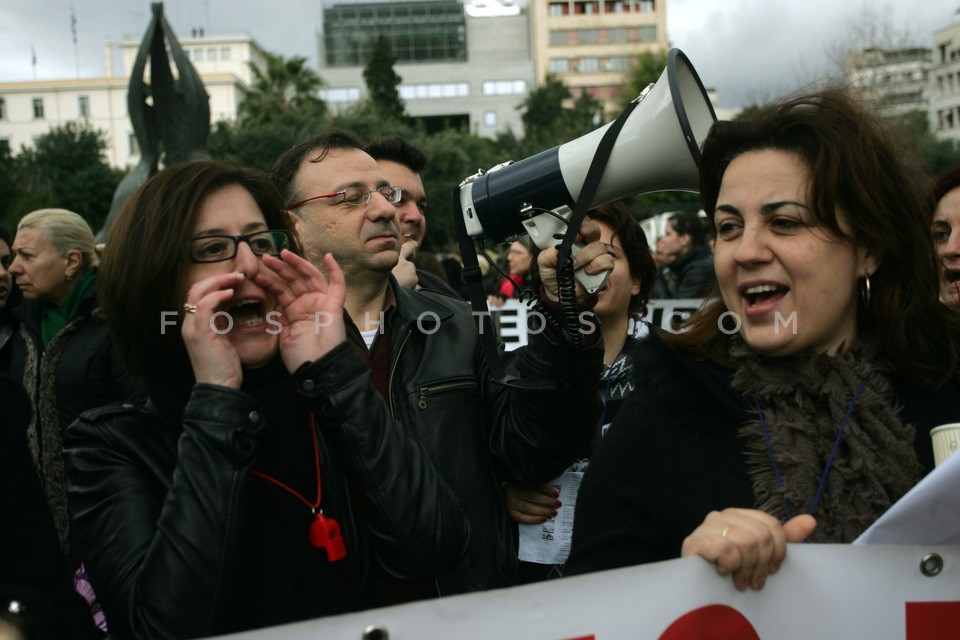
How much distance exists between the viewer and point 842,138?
172 centimetres

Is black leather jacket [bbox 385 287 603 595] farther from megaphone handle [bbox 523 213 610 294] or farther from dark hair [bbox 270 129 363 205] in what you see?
dark hair [bbox 270 129 363 205]

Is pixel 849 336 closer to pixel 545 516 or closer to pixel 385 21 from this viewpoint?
pixel 545 516

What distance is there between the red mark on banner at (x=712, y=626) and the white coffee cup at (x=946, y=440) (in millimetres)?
413

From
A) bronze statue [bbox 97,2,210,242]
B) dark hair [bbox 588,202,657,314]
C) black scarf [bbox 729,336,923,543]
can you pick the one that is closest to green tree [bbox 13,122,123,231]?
bronze statue [bbox 97,2,210,242]

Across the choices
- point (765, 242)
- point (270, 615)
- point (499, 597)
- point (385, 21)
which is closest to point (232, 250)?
point (270, 615)

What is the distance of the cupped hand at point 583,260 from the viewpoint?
207cm

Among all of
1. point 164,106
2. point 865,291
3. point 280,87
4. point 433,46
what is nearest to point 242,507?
point 865,291

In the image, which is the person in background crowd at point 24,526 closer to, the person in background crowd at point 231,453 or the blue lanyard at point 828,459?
the person in background crowd at point 231,453

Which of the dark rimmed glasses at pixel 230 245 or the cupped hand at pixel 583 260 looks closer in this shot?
the dark rimmed glasses at pixel 230 245

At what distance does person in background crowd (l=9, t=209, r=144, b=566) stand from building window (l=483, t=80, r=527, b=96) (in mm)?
75045

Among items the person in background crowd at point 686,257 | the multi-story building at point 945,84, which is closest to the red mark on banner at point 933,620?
the person in background crowd at point 686,257

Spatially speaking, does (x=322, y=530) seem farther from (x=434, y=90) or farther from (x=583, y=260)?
(x=434, y=90)

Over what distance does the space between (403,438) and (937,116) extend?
73.7 metres

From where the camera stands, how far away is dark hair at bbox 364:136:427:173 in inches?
148
